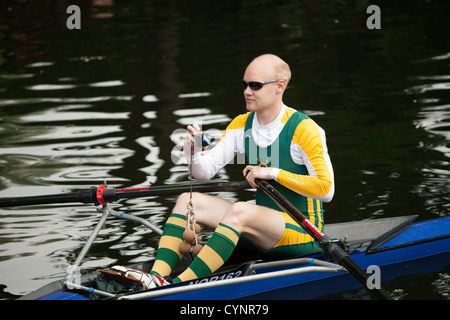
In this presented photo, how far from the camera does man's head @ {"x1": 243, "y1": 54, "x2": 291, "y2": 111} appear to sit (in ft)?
17.3

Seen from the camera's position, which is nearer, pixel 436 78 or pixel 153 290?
pixel 153 290

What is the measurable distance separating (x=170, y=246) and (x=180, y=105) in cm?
637

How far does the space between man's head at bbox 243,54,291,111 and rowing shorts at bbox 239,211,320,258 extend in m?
0.82

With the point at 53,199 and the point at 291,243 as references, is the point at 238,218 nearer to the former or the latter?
the point at 291,243

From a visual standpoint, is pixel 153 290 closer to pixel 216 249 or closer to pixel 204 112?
pixel 216 249

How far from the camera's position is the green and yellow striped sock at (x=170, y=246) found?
5.24 meters

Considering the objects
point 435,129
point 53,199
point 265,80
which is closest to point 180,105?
point 435,129

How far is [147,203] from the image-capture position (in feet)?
24.9

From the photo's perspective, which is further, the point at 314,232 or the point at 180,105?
the point at 180,105

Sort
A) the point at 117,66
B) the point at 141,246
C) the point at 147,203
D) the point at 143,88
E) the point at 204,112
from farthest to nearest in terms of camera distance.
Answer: the point at 117,66, the point at 143,88, the point at 204,112, the point at 147,203, the point at 141,246

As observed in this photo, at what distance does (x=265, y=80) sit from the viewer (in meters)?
5.25

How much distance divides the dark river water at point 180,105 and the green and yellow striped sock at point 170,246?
3.42ft
